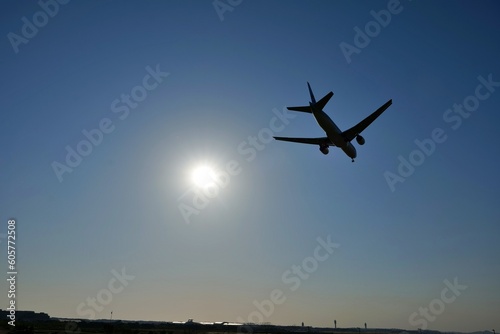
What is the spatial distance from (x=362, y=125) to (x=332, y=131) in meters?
4.42

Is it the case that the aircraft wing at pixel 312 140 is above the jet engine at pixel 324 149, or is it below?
above

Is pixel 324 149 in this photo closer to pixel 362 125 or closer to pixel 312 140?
pixel 312 140

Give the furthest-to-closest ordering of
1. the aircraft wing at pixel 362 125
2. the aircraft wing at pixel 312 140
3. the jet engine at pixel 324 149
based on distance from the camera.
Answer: the aircraft wing at pixel 312 140
the jet engine at pixel 324 149
the aircraft wing at pixel 362 125

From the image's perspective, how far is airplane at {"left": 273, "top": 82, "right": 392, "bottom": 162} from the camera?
47.9 metres

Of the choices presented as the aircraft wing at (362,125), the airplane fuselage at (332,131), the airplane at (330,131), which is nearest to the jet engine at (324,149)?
the airplane at (330,131)

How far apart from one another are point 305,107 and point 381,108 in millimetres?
9340

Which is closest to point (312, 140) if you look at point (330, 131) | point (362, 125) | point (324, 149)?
point (324, 149)

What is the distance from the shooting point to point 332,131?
50594 mm

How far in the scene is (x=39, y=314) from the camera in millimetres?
178500

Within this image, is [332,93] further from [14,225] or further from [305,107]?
[14,225]

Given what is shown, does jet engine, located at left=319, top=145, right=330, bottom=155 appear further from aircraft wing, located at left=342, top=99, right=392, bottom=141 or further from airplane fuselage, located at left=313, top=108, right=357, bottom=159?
aircraft wing, located at left=342, top=99, right=392, bottom=141

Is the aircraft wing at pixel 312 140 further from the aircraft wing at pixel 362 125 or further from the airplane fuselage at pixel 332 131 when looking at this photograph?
the aircraft wing at pixel 362 125

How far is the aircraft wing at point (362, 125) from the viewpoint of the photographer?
1848 inches

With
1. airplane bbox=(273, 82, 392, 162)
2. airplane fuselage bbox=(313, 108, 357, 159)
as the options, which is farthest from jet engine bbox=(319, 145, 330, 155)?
airplane fuselage bbox=(313, 108, 357, 159)
